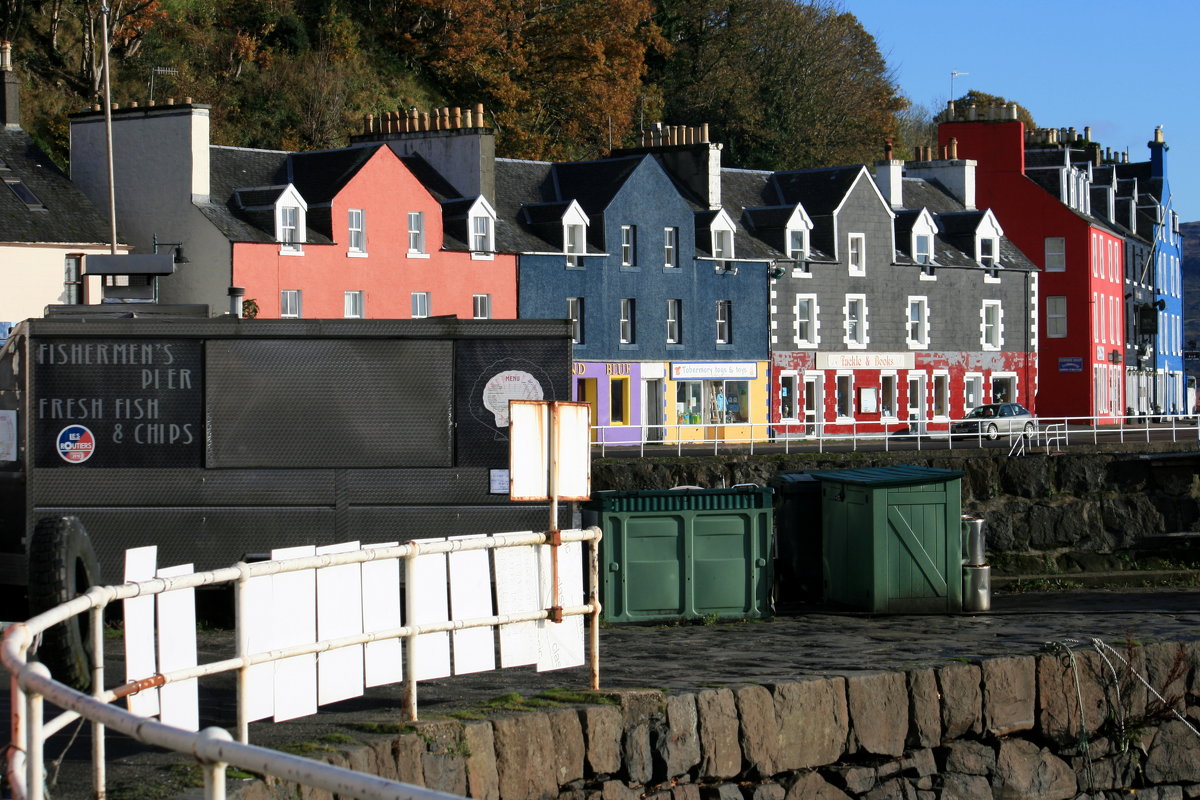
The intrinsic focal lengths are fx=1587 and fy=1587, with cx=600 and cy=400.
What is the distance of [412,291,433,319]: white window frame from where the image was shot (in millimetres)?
43844

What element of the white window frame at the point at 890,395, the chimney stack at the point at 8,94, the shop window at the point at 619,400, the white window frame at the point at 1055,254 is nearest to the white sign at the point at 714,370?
the shop window at the point at 619,400

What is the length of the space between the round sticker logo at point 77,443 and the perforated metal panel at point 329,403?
1108mm

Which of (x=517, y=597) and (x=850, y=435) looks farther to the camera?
(x=850, y=435)

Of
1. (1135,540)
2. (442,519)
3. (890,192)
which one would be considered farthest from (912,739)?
(890,192)

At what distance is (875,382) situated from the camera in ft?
178

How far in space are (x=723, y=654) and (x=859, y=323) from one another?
42061 mm

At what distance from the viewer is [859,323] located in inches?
2125

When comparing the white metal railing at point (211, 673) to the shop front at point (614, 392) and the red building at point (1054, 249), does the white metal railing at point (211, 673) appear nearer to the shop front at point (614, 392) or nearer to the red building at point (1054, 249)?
the shop front at point (614, 392)

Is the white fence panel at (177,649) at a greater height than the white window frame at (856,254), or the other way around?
the white window frame at (856,254)

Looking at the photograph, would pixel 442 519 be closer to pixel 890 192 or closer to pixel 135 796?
pixel 135 796

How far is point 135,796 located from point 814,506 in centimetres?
1161

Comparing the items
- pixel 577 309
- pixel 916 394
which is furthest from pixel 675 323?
pixel 916 394

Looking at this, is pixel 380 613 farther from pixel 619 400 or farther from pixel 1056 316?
pixel 1056 316

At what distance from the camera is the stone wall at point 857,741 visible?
29.4ft
